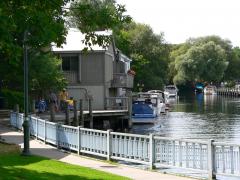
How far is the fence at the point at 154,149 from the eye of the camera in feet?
53.6

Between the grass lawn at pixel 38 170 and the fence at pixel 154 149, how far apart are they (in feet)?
7.64

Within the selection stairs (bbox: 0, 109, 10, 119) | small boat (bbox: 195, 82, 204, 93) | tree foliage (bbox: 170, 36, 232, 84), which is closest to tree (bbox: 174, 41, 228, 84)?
tree foliage (bbox: 170, 36, 232, 84)

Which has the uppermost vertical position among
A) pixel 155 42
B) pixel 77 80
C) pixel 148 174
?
pixel 155 42

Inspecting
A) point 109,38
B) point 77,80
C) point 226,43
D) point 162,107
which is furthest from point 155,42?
point 109,38

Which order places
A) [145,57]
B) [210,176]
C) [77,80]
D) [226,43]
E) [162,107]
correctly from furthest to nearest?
1. [226,43]
2. [145,57]
3. [162,107]
4. [77,80]
5. [210,176]

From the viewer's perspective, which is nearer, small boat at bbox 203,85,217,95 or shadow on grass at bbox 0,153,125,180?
shadow on grass at bbox 0,153,125,180

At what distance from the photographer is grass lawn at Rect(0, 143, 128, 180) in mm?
14875

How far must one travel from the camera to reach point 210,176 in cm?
1667

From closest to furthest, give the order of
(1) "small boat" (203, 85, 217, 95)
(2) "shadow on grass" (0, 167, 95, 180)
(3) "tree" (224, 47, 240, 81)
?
(2) "shadow on grass" (0, 167, 95, 180), (1) "small boat" (203, 85, 217, 95), (3) "tree" (224, 47, 240, 81)

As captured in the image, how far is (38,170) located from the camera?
16391mm

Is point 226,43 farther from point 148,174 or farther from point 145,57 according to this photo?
point 148,174

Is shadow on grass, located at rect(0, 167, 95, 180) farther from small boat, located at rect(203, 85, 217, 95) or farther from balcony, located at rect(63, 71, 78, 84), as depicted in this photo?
small boat, located at rect(203, 85, 217, 95)

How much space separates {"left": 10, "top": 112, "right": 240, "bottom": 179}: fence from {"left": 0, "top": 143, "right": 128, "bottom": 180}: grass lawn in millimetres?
2330

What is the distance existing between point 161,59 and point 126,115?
52.3m
